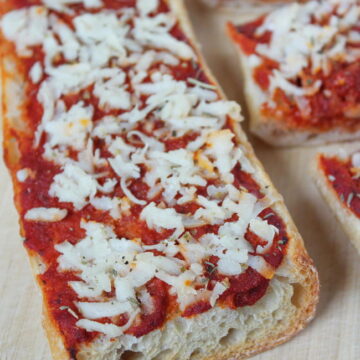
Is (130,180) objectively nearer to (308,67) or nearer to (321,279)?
(321,279)

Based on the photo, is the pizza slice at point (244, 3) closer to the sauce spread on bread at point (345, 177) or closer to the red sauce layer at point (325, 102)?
the red sauce layer at point (325, 102)

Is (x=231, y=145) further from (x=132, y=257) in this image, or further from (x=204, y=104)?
(x=132, y=257)

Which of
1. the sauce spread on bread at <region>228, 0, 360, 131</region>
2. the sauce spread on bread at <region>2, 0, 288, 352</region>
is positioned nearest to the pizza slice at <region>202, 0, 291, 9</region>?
the sauce spread on bread at <region>228, 0, 360, 131</region>

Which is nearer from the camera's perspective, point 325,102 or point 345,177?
point 345,177

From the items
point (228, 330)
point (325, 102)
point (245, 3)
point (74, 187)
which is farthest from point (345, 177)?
point (245, 3)

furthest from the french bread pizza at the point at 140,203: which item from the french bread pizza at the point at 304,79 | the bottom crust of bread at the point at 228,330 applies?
the french bread pizza at the point at 304,79

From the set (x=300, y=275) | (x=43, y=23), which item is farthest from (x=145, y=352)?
(x=43, y=23)

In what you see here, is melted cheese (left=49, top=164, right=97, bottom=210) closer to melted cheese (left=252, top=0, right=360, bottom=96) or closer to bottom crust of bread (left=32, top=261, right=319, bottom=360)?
bottom crust of bread (left=32, top=261, right=319, bottom=360)
